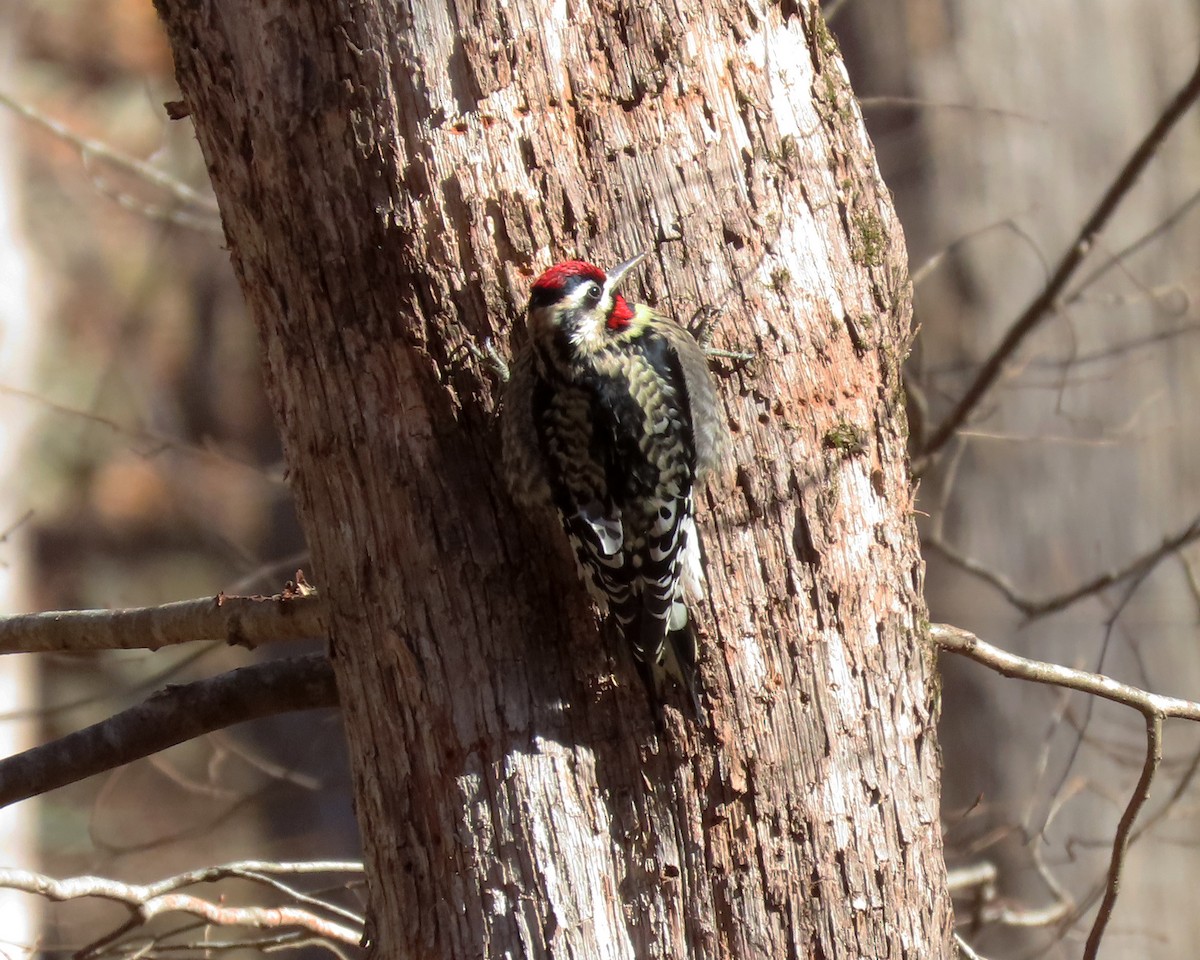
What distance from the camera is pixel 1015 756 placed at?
204 inches

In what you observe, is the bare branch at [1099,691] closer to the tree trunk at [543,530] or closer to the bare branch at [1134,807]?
the bare branch at [1134,807]

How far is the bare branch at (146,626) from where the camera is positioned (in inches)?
106

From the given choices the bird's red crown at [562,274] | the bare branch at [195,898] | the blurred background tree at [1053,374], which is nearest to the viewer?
the bird's red crown at [562,274]

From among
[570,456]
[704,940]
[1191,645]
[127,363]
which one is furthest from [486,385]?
[127,363]

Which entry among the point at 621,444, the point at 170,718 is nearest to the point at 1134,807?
the point at 621,444

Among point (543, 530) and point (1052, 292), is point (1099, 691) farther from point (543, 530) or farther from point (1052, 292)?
point (1052, 292)

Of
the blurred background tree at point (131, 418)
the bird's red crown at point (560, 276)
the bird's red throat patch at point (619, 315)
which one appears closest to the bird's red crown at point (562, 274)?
the bird's red crown at point (560, 276)

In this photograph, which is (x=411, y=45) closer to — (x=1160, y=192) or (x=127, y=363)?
(x=1160, y=192)

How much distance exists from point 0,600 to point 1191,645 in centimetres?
593

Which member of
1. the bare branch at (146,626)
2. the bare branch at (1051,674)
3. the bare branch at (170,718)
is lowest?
the bare branch at (1051,674)

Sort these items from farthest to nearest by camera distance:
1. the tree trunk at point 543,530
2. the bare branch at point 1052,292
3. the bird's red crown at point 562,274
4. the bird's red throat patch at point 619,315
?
the bare branch at point 1052,292, the bird's red throat patch at point 619,315, the bird's red crown at point 562,274, the tree trunk at point 543,530

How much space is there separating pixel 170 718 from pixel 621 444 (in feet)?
3.70

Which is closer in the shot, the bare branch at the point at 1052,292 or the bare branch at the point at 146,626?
the bare branch at the point at 146,626

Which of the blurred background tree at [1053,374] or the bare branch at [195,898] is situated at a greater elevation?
the blurred background tree at [1053,374]
